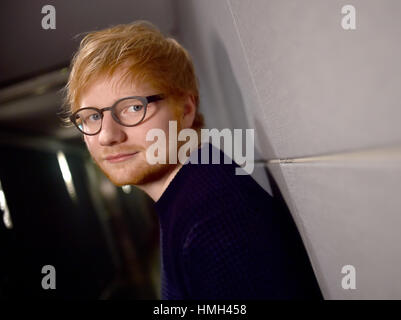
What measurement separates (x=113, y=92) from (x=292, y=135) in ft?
1.61

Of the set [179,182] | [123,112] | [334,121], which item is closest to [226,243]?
[179,182]

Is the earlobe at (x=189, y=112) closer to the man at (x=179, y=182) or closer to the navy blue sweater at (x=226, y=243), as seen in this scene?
the man at (x=179, y=182)

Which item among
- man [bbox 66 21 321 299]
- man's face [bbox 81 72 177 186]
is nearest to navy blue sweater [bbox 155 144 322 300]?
man [bbox 66 21 321 299]

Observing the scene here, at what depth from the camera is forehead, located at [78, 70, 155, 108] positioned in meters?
0.76

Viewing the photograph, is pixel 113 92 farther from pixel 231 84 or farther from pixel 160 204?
pixel 231 84

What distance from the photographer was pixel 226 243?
60 cm

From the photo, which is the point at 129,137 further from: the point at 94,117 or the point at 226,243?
the point at 226,243

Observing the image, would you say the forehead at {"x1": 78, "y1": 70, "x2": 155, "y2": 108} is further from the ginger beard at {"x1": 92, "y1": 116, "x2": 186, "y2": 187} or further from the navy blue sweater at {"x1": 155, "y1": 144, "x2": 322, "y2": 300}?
the navy blue sweater at {"x1": 155, "y1": 144, "x2": 322, "y2": 300}

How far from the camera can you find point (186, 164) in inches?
30.6

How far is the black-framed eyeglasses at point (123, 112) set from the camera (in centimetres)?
75

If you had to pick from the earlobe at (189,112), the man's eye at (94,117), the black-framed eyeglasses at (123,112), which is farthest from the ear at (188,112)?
Answer: the man's eye at (94,117)

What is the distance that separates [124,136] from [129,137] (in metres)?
0.01

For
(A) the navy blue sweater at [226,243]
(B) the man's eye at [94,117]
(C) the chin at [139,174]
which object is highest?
(B) the man's eye at [94,117]
